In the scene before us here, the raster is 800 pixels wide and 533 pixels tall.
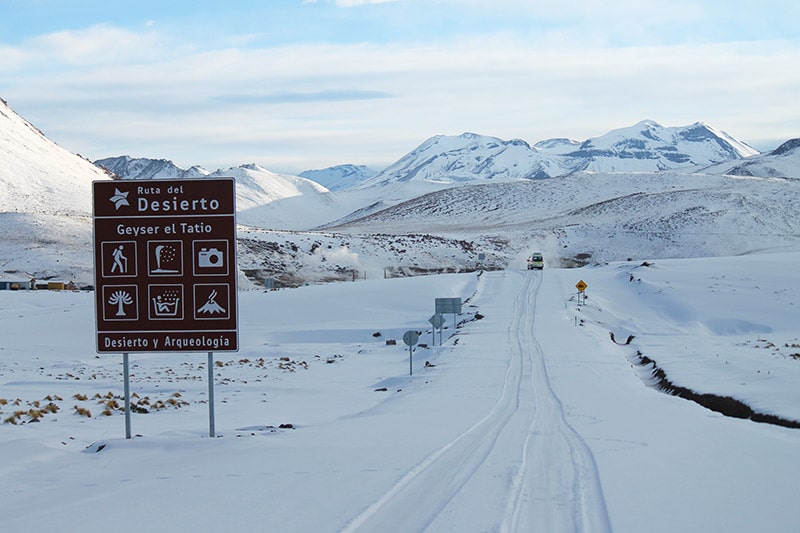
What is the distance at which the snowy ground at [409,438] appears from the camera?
26.8 ft

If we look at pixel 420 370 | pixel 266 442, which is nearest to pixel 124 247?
pixel 266 442

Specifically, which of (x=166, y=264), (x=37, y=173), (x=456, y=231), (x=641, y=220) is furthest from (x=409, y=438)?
(x=37, y=173)

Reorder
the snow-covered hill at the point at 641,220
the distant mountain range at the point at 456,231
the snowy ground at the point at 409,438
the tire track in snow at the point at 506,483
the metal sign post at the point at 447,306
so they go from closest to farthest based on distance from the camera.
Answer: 1. the tire track in snow at the point at 506,483
2. the snowy ground at the point at 409,438
3. the metal sign post at the point at 447,306
4. the distant mountain range at the point at 456,231
5. the snow-covered hill at the point at 641,220

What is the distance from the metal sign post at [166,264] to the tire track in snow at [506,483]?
4.19m

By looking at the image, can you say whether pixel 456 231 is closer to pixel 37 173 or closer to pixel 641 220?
pixel 641 220

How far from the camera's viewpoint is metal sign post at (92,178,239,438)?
12.5m

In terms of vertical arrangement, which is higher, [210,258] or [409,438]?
[210,258]

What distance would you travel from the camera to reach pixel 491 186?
19788cm

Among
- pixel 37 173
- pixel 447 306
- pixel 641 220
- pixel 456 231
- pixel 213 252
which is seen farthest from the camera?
pixel 37 173

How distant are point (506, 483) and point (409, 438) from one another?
3448mm

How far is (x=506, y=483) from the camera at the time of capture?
9258mm

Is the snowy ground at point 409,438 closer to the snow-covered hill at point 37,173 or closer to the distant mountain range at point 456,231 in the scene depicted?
the distant mountain range at point 456,231

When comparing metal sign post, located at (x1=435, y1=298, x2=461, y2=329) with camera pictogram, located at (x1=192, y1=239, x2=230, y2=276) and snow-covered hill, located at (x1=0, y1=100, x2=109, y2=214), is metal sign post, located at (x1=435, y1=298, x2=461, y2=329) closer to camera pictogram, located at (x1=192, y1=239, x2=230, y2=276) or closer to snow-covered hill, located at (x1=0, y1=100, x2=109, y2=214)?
camera pictogram, located at (x1=192, y1=239, x2=230, y2=276)

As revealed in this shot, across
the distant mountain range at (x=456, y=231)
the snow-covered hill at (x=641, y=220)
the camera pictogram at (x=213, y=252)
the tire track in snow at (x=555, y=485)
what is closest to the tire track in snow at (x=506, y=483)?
the tire track in snow at (x=555, y=485)
